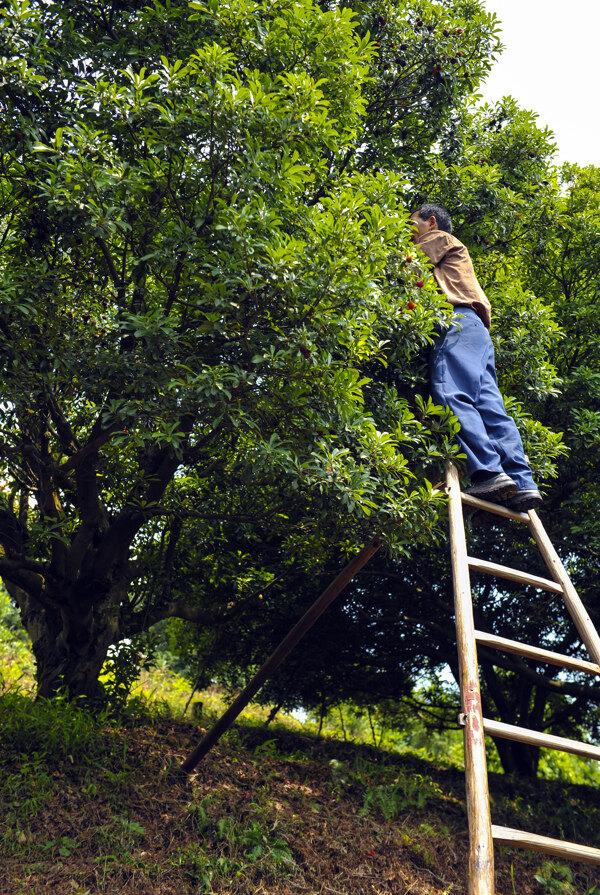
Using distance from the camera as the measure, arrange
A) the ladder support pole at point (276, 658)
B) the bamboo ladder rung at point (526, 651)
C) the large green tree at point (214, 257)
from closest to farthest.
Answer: the bamboo ladder rung at point (526, 651), the large green tree at point (214, 257), the ladder support pole at point (276, 658)

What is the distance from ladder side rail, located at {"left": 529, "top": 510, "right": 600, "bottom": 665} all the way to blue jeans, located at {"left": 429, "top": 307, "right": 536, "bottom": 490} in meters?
0.31

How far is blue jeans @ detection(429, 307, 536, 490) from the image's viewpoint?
4355mm

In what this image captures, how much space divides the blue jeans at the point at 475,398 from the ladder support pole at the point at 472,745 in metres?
0.67

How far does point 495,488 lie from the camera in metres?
4.16

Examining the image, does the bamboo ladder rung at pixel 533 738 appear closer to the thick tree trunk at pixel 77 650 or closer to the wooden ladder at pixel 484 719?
the wooden ladder at pixel 484 719

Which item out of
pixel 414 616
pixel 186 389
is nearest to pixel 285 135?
pixel 186 389

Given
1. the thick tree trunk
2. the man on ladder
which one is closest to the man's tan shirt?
the man on ladder

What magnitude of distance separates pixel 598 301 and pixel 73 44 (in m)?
5.41

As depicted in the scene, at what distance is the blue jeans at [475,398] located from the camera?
4355mm

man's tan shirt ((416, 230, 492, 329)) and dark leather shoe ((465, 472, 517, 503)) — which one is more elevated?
man's tan shirt ((416, 230, 492, 329))

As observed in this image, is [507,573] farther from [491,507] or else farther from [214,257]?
[214,257]

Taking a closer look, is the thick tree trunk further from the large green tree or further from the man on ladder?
the man on ladder

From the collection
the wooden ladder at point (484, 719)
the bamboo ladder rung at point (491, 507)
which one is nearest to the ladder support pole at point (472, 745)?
the wooden ladder at point (484, 719)

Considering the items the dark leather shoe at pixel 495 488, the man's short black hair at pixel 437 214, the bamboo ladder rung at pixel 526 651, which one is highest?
the man's short black hair at pixel 437 214
